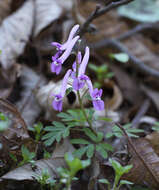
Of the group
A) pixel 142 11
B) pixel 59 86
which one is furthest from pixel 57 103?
pixel 142 11

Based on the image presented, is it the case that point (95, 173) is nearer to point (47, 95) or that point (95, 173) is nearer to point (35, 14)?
point (47, 95)

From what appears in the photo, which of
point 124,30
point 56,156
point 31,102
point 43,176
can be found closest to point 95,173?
point 56,156

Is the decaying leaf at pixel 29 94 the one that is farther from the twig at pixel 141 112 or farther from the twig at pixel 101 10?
the twig at pixel 141 112

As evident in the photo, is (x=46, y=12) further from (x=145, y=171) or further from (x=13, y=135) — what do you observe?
(x=145, y=171)

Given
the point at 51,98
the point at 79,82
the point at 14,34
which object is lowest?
the point at 51,98

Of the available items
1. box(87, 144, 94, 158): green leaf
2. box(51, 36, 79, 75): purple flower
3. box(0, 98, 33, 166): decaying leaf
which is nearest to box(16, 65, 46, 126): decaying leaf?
Answer: box(0, 98, 33, 166): decaying leaf

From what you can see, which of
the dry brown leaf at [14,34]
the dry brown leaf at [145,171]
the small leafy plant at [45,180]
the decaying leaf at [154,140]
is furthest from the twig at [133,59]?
the small leafy plant at [45,180]

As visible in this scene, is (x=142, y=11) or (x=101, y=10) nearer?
(x=101, y=10)

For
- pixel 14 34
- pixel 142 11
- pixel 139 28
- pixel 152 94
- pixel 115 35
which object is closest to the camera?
pixel 14 34
